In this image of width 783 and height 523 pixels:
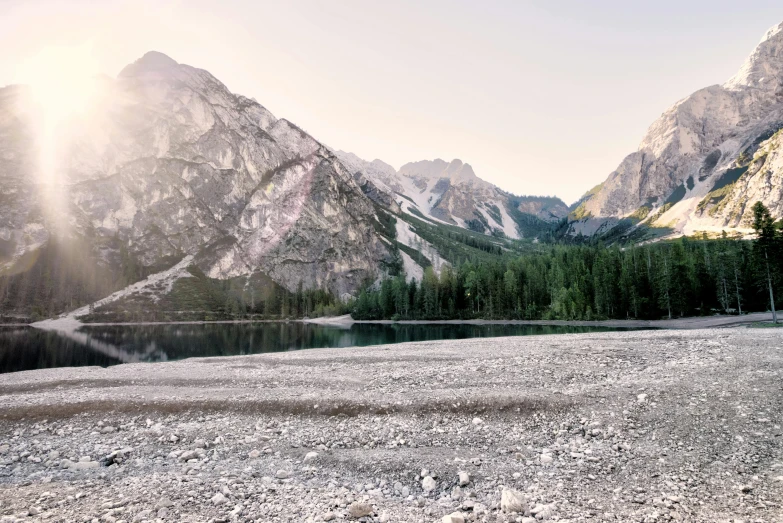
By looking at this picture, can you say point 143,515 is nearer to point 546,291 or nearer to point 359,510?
point 359,510

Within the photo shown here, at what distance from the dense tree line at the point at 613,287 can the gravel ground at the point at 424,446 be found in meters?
51.9

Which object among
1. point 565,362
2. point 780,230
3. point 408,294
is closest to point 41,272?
point 408,294

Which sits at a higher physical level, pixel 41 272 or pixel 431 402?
pixel 41 272

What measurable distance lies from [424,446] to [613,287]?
101 m

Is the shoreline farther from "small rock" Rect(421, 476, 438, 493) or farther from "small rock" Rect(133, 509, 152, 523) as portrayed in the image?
"small rock" Rect(133, 509, 152, 523)

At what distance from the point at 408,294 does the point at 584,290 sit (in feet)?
208

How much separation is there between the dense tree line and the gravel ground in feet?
170

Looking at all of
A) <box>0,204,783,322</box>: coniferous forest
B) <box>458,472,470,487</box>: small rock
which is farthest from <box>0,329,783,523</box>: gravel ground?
<box>0,204,783,322</box>: coniferous forest

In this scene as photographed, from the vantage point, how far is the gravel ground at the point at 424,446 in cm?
820

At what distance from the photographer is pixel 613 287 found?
95188mm

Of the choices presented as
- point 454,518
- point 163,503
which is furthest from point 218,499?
point 454,518

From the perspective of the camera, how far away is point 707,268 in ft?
288

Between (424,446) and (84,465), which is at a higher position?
(424,446)

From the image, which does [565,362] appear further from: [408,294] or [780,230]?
[408,294]
